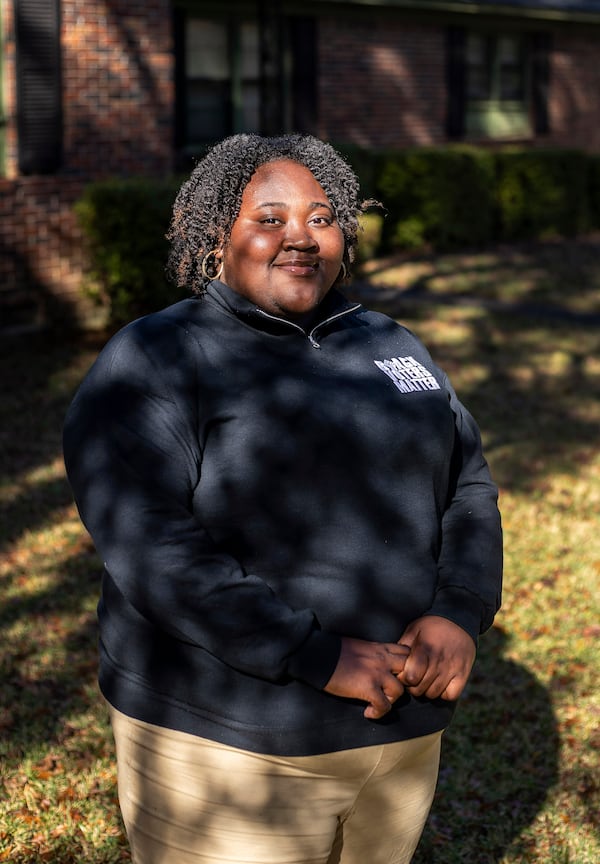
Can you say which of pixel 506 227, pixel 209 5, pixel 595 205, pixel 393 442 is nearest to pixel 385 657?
pixel 393 442

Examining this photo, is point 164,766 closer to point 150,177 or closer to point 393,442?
point 393,442

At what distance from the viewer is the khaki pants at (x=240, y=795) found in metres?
2.23

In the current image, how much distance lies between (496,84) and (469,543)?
706 inches

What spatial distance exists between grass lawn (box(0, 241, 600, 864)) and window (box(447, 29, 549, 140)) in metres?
8.37

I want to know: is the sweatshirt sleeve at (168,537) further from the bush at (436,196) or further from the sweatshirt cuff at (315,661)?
the bush at (436,196)

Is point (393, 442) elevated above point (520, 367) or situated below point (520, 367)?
above

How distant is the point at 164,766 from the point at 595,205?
17.6m

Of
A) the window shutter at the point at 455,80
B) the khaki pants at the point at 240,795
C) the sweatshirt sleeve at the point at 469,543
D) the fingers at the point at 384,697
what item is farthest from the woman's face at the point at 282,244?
the window shutter at the point at 455,80

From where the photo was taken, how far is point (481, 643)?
217 inches

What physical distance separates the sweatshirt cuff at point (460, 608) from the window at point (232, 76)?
36.9 feet

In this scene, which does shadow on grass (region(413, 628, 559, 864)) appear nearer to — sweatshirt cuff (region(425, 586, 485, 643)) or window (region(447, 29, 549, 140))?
sweatshirt cuff (region(425, 586, 485, 643))

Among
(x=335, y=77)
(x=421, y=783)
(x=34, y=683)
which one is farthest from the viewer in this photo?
(x=335, y=77)

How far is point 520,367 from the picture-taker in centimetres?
1026

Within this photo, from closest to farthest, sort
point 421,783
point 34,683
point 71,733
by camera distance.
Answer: point 421,783 → point 71,733 → point 34,683
